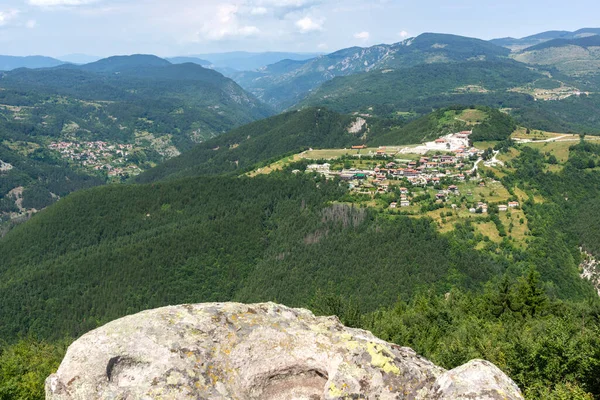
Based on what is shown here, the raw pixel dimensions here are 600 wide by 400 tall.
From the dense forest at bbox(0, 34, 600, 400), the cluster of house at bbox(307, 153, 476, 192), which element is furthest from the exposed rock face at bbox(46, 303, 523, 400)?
the cluster of house at bbox(307, 153, 476, 192)

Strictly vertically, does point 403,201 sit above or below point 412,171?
below

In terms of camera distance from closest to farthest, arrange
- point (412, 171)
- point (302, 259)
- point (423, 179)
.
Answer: point (302, 259), point (423, 179), point (412, 171)

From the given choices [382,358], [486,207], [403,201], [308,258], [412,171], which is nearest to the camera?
[382,358]

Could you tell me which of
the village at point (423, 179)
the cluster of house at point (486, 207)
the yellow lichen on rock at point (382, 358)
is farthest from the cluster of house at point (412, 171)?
the yellow lichen on rock at point (382, 358)

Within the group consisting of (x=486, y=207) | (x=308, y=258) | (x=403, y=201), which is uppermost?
(x=403, y=201)

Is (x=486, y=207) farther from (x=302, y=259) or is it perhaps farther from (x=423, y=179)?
(x=302, y=259)

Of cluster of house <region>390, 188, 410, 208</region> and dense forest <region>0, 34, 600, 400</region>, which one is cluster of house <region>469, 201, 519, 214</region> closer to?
dense forest <region>0, 34, 600, 400</region>

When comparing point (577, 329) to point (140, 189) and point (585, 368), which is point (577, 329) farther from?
point (140, 189)

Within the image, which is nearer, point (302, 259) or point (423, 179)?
point (302, 259)

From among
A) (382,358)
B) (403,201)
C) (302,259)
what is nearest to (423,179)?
(403,201)

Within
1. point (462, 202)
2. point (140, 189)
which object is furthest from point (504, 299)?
point (140, 189)
